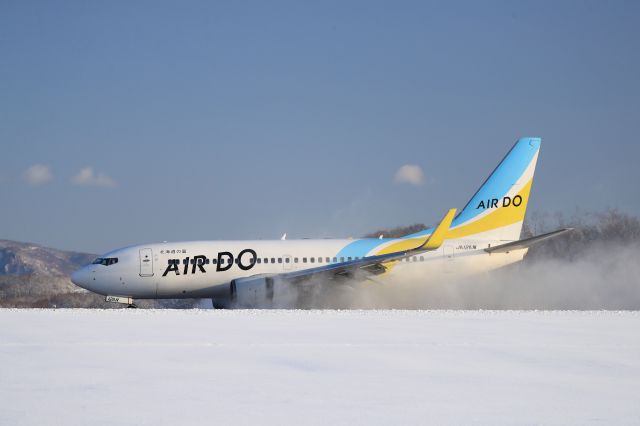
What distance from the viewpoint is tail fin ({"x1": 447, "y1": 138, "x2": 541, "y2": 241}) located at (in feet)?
101

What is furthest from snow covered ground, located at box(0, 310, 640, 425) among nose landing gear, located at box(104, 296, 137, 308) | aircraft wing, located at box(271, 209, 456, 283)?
nose landing gear, located at box(104, 296, 137, 308)

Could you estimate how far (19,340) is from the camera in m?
12.2

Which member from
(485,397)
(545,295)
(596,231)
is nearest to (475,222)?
(545,295)

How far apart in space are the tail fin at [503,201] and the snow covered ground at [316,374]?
15.5 meters

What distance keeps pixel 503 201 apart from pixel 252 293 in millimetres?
11046

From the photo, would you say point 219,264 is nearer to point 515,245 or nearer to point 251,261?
point 251,261

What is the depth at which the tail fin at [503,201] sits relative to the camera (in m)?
30.9

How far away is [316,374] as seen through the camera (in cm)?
880

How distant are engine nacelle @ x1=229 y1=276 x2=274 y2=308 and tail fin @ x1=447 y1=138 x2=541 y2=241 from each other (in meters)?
7.82

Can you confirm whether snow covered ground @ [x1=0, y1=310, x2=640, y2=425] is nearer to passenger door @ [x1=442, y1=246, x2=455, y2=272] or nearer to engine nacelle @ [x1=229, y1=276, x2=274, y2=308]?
engine nacelle @ [x1=229, y1=276, x2=274, y2=308]

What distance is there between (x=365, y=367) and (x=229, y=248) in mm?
21156

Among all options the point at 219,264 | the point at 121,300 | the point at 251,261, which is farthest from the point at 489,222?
the point at 121,300

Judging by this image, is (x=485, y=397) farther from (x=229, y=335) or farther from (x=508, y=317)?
(x=508, y=317)

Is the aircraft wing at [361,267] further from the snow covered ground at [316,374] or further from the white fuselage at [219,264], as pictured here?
the snow covered ground at [316,374]
